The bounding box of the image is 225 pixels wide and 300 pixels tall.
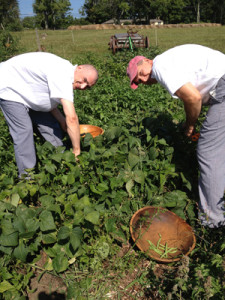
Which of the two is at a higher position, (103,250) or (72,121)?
(72,121)

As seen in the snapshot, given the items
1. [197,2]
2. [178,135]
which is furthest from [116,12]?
[178,135]

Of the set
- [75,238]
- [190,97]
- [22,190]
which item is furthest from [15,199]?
[190,97]

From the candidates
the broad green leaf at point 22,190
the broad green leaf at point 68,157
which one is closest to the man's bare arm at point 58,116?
the broad green leaf at point 68,157

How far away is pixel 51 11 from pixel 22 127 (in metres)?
82.7

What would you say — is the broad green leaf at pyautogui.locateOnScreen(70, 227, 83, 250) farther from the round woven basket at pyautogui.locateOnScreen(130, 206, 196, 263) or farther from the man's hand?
the man's hand

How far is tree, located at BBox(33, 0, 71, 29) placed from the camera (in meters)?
71.2

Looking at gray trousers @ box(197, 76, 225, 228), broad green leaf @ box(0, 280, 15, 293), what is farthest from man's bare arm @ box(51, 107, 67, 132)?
broad green leaf @ box(0, 280, 15, 293)

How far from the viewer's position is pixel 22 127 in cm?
296

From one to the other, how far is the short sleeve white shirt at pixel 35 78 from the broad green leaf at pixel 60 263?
1389mm

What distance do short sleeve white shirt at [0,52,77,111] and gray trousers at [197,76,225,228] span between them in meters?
1.28

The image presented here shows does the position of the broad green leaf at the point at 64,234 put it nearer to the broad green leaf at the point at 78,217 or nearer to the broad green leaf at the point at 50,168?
the broad green leaf at the point at 78,217

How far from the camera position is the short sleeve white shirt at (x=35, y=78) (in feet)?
8.64

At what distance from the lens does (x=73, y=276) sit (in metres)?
2.20

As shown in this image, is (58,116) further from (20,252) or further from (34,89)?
(20,252)
